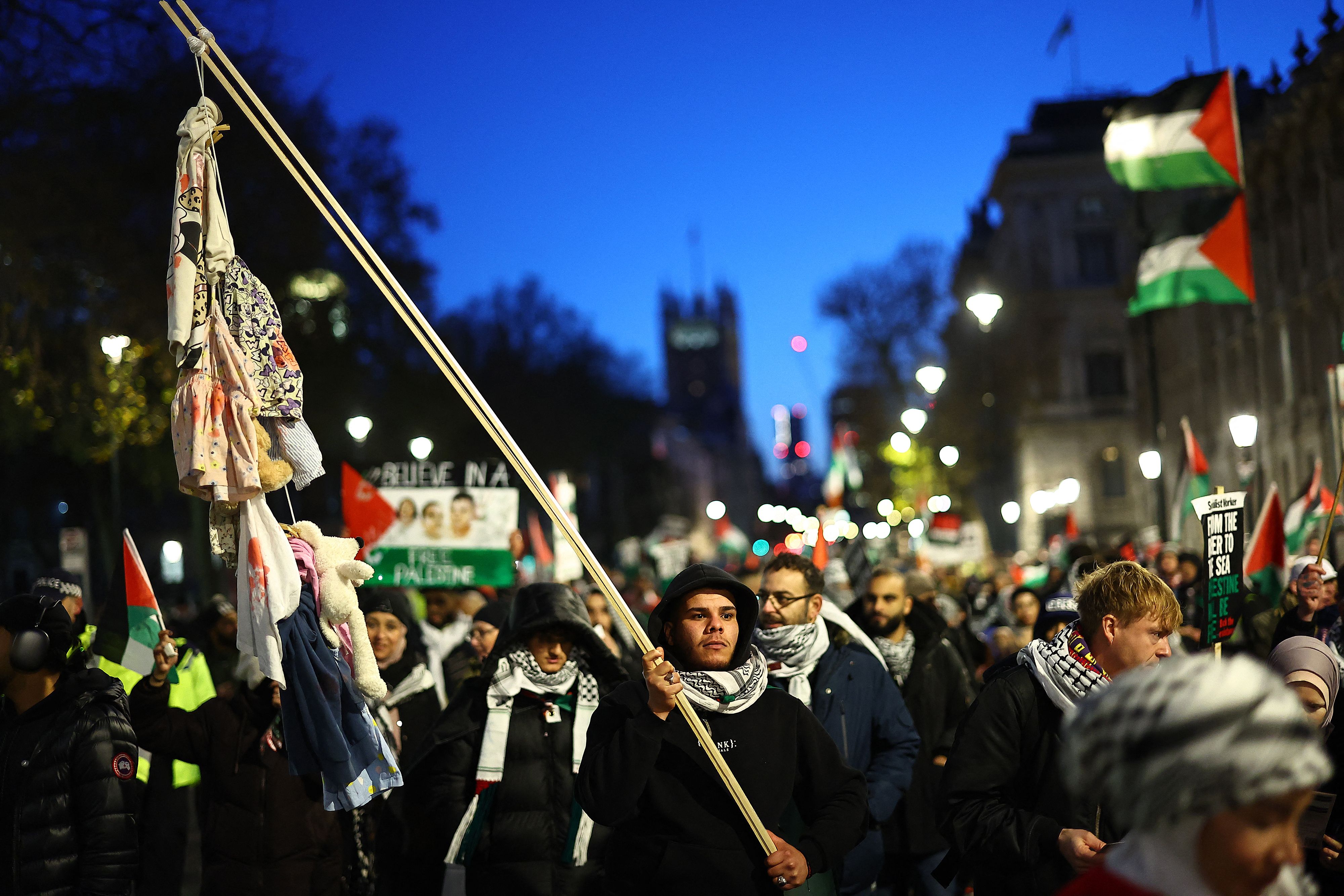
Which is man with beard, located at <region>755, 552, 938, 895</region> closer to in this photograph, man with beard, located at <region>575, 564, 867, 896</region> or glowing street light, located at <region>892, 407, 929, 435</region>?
man with beard, located at <region>575, 564, 867, 896</region>

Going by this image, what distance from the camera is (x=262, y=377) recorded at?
484cm

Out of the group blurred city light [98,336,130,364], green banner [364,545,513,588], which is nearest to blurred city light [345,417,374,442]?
blurred city light [98,336,130,364]

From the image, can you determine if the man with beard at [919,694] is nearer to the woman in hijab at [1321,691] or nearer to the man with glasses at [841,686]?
the man with glasses at [841,686]

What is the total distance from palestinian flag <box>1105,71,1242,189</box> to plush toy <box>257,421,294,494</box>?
Answer: 12543 millimetres

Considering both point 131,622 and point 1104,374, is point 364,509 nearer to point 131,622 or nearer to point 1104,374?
point 131,622

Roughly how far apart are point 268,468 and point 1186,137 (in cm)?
1322

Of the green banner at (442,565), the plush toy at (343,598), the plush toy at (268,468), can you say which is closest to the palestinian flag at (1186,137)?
the green banner at (442,565)

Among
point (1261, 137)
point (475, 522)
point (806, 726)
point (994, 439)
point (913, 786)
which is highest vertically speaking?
point (1261, 137)

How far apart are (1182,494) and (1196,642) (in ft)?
21.7

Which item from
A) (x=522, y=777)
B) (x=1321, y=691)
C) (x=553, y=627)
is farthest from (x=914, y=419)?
(x=1321, y=691)

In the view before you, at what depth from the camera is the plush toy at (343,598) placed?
4961 mm

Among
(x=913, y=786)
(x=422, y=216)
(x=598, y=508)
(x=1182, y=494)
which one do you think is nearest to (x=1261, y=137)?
(x=422, y=216)

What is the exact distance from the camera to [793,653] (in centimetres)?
657

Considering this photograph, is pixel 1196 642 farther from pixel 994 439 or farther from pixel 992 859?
pixel 994 439
